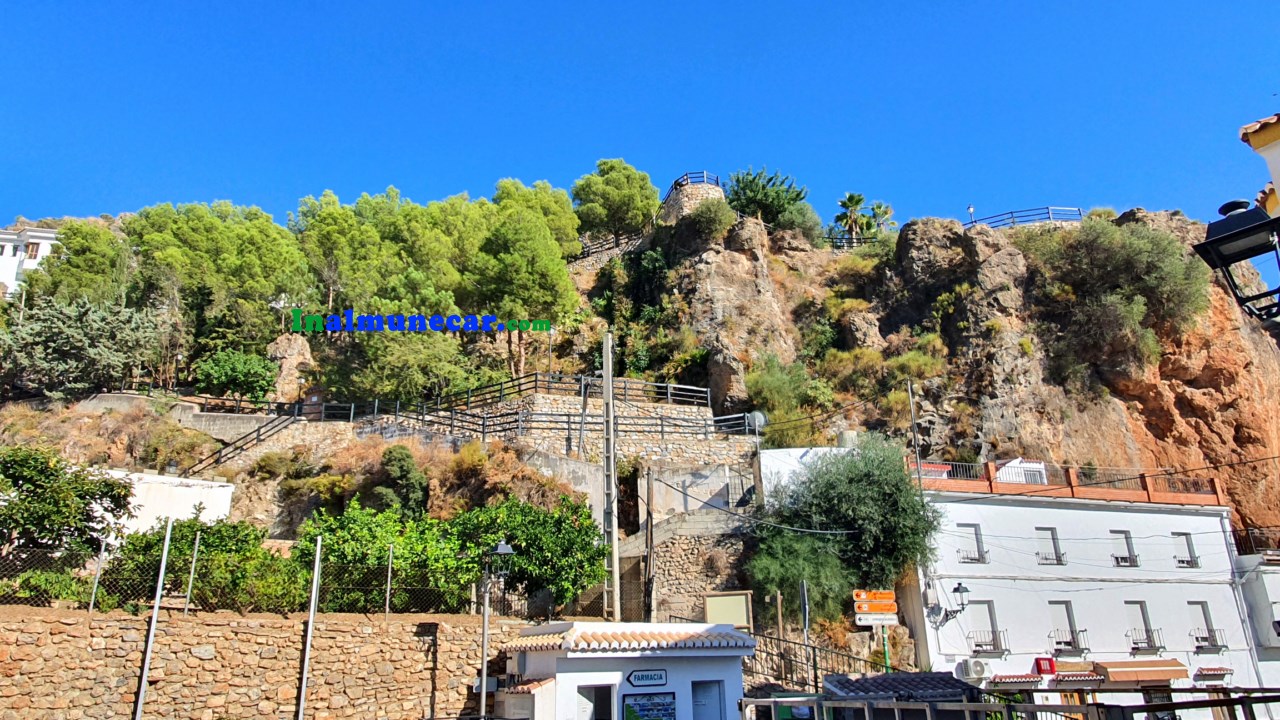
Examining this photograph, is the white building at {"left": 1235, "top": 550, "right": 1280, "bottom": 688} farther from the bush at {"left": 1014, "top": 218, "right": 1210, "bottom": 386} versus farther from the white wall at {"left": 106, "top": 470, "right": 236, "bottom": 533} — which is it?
the white wall at {"left": 106, "top": 470, "right": 236, "bottom": 533}

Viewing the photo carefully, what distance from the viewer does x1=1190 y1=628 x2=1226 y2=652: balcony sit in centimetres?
2123

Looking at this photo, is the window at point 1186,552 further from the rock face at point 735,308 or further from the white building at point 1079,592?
the rock face at point 735,308

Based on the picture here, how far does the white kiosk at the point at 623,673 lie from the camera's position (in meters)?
12.9

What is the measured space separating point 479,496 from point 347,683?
29.2 ft

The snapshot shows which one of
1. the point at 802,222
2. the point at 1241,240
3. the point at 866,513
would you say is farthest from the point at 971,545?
the point at 802,222

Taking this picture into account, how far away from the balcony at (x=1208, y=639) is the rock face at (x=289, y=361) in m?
31.6

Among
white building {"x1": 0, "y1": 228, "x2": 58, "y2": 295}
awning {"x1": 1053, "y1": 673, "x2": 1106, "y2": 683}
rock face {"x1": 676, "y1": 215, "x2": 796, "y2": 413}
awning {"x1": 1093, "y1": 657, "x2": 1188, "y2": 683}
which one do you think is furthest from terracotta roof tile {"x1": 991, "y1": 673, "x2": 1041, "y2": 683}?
white building {"x1": 0, "y1": 228, "x2": 58, "y2": 295}

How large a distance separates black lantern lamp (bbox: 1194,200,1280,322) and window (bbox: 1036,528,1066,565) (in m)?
18.3

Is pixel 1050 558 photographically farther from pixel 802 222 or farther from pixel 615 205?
pixel 615 205

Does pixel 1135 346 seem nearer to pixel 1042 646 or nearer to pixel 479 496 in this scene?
pixel 1042 646

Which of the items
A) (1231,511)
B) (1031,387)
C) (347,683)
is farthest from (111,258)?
(1231,511)

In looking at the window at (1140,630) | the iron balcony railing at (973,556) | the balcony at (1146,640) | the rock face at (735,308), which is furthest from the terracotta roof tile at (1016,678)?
the rock face at (735,308)

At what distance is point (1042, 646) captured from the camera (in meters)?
20.2

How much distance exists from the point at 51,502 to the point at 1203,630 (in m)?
26.5
